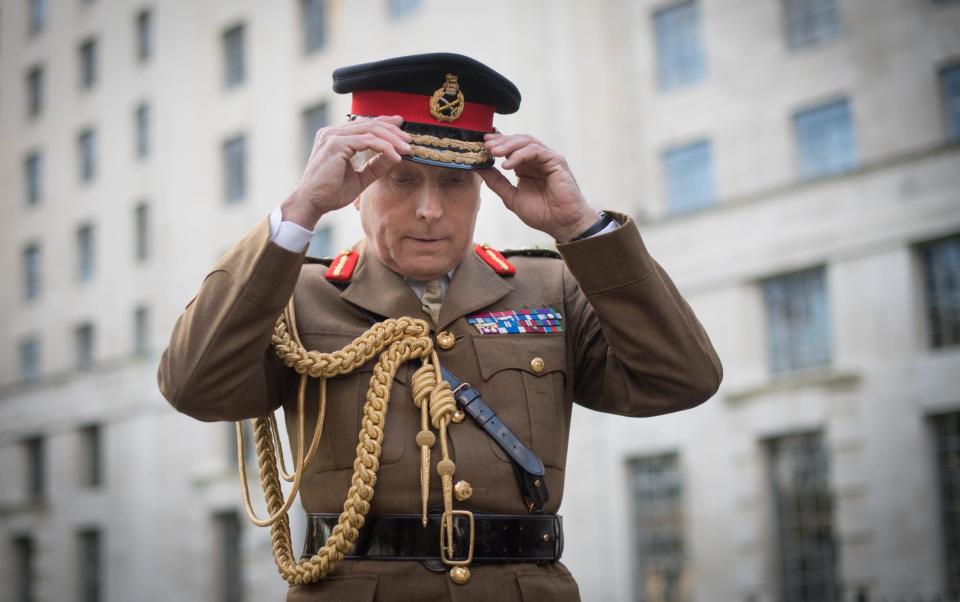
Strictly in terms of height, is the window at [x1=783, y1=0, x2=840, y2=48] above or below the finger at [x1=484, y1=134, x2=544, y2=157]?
above

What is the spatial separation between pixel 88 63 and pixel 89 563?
1406 cm

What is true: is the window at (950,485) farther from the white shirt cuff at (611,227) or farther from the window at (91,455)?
the window at (91,455)

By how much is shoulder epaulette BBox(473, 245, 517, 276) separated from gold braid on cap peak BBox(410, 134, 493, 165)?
46 centimetres

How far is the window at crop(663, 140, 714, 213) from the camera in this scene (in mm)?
23516

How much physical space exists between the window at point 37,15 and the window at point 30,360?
946cm

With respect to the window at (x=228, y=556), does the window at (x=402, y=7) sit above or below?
above

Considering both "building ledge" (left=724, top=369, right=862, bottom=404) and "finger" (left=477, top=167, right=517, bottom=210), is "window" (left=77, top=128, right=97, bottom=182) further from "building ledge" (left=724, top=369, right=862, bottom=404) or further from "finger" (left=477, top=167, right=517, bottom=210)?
"finger" (left=477, top=167, right=517, bottom=210)

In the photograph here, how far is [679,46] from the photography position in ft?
79.5

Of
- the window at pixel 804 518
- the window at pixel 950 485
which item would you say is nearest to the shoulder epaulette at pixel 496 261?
the window at pixel 950 485

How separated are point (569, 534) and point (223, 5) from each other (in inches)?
652

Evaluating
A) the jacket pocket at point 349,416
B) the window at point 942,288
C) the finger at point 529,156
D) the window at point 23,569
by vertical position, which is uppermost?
the window at point 942,288

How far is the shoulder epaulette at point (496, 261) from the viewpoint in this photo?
14.0 feet

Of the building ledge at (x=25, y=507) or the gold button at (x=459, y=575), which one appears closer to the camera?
the gold button at (x=459, y=575)

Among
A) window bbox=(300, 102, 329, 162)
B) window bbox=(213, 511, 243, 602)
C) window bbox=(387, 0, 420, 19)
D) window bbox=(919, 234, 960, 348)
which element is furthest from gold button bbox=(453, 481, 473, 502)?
window bbox=(213, 511, 243, 602)
